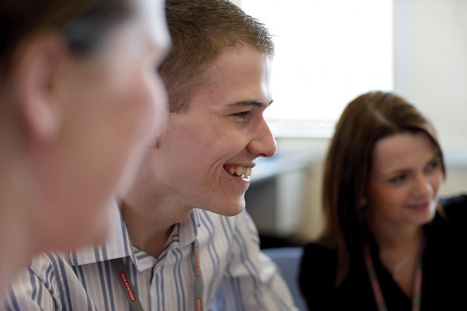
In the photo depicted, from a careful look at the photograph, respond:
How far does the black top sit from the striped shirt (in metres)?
0.24

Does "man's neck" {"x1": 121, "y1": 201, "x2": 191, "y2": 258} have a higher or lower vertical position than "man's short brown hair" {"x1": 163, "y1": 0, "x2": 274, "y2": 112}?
lower

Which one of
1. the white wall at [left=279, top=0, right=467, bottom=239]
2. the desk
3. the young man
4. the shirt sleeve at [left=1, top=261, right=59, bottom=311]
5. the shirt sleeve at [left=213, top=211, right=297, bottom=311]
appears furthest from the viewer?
the desk

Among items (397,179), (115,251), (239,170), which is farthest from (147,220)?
(397,179)

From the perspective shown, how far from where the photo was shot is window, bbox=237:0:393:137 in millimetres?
3189

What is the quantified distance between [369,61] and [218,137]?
2.54m

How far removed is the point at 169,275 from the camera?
3.70ft

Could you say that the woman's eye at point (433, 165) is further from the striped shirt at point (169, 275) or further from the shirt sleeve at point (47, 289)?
the shirt sleeve at point (47, 289)

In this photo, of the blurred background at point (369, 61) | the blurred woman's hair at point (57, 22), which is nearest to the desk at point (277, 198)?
the blurred background at point (369, 61)

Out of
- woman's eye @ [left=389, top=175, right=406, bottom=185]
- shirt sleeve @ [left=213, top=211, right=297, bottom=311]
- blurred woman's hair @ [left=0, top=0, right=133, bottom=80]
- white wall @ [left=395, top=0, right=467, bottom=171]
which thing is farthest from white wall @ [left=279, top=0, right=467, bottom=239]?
blurred woman's hair @ [left=0, top=0, right=133, bottom=80]

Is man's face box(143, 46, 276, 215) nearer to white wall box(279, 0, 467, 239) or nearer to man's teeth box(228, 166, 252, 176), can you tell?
man's teeth box(228, 166, 252, 176)

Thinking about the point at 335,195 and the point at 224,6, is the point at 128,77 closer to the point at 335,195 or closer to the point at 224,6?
the point at 224,6

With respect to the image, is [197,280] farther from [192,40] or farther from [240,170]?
[192,40]

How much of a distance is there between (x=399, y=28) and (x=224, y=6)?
2.44 m

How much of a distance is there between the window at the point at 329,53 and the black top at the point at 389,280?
1579 millimetres
